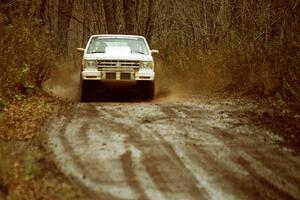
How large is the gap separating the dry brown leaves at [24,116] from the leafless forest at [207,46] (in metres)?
0.44

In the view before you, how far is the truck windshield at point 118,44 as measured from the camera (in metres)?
15.0

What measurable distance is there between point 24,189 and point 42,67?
355 inches

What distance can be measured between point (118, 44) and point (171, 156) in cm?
733

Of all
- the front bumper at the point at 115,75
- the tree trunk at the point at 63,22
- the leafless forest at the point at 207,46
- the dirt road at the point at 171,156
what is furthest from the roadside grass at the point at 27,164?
the tree trunk at the point at 63,22

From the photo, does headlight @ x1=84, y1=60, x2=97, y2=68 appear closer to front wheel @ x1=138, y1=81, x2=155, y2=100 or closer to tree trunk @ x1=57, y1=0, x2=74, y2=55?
front wheel @ x1=138, y1=81, x2=155, y2=100

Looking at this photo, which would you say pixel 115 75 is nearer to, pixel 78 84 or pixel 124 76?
pixel 124 76

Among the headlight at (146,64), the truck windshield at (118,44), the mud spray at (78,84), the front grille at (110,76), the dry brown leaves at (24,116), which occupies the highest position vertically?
the truck windshield at (118,44)

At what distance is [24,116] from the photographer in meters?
11.3

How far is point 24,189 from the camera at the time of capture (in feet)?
23.0

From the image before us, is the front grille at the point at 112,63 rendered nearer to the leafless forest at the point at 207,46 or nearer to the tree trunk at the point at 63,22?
the leafless forest at the point at 207,46

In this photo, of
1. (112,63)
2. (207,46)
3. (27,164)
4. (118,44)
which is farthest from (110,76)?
(27,164)

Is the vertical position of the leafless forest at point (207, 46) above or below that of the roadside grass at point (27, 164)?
above

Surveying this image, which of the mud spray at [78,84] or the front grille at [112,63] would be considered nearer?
the front grille at [112,63]

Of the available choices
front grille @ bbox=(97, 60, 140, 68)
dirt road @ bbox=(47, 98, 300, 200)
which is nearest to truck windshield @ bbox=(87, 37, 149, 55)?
front grille @ bbox=(97, 60, 140, 68)
